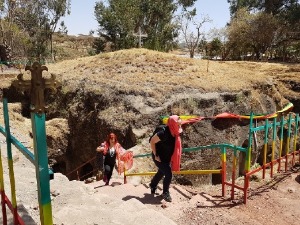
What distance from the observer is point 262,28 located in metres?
29.0

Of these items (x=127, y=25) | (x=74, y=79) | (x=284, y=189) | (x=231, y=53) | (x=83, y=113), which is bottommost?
(x=284, y=189)

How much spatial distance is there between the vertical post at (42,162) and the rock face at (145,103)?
678 centimetres

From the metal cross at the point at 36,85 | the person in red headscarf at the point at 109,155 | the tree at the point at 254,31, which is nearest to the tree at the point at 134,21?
the tree at the point at 254,31

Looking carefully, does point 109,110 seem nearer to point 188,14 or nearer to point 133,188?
point 133,188

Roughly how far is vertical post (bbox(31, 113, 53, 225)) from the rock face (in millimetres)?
6779

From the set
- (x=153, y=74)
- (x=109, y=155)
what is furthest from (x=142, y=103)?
(x=109, y=155)

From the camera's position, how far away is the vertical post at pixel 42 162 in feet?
6.17

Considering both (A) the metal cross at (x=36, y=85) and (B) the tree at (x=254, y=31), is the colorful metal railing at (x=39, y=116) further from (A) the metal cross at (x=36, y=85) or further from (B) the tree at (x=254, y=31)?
(B) the tree at (x=254, y=31)

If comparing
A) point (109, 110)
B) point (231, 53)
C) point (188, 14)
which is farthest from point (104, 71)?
point (231, 53)

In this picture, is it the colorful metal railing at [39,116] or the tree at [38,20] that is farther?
the tree at [38,20]

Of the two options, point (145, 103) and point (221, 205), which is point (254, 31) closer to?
point (145, 103)

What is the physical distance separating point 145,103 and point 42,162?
9161mm

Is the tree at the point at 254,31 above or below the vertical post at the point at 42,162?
above

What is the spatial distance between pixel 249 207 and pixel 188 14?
92.7ft
